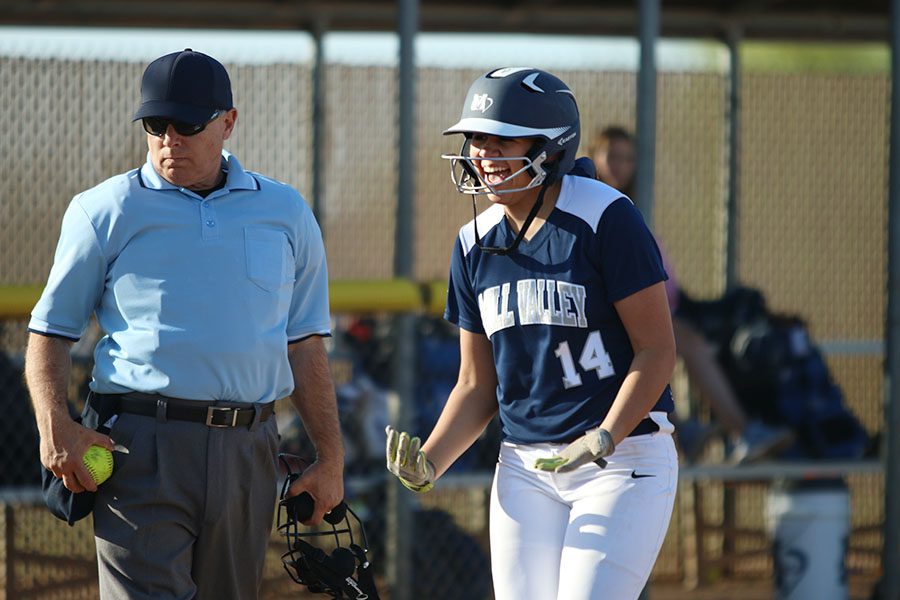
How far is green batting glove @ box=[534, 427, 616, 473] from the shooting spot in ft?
11.3

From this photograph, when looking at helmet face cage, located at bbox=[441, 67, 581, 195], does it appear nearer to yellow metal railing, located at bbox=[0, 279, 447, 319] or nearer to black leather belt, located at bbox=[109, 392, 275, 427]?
black leather belt, located at bbox=[109, 392, 275, 427]

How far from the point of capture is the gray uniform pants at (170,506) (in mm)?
3539

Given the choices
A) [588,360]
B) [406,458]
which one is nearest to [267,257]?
[406,458]

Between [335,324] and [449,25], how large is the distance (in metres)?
1.80

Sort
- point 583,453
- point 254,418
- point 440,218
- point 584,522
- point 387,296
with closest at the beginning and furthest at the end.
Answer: point 583,453
point 584,522
point 254,418
point 387,296
point 440,218

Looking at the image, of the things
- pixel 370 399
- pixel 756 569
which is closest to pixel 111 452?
pixel 370 399

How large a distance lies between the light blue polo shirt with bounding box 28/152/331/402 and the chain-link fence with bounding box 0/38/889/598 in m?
2.11

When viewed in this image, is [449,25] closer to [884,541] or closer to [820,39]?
[820,39]

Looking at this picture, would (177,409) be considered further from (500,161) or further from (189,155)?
(500,161)

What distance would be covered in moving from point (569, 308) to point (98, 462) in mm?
1228

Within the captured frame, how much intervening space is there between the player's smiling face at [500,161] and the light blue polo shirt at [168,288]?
0.58m

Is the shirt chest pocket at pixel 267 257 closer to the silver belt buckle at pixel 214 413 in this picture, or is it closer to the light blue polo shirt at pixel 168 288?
the light blue polo shirt at pixel 168 288

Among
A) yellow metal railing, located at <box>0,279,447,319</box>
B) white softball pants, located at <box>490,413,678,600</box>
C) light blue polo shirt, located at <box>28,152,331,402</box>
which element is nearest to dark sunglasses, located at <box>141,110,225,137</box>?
Answer: light blue polo shirt, located at <box>28,152,331,402</box>

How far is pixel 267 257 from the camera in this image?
365 centimetres
